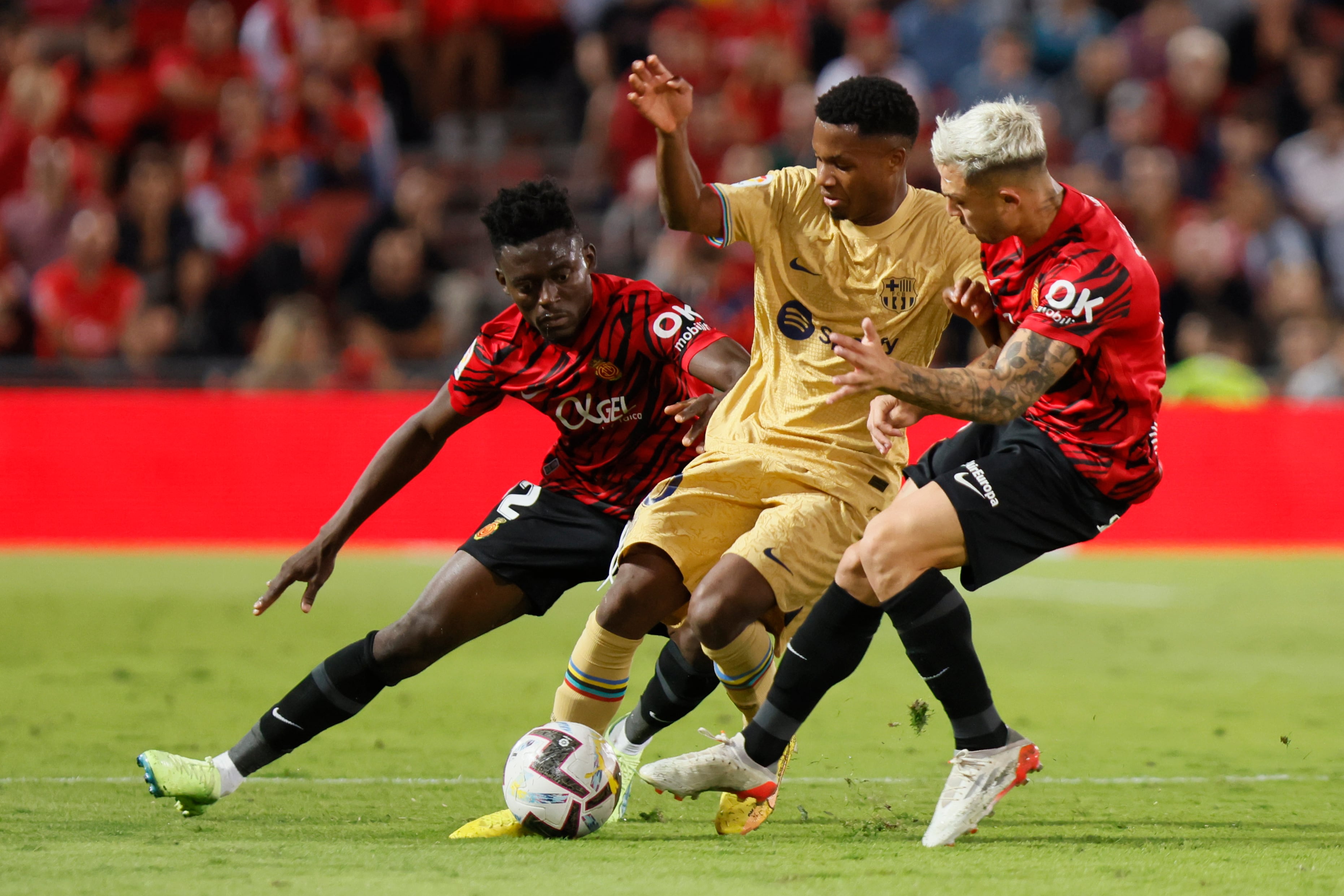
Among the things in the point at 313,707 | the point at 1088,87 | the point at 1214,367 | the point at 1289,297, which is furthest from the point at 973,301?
the point at 1088,87

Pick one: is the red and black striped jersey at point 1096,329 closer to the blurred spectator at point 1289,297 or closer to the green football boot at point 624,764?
the green football boot at point 624,764

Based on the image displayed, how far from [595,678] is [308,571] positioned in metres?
0.98

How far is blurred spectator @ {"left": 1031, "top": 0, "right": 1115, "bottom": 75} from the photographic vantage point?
594 inches

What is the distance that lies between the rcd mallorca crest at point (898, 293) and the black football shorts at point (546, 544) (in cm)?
114

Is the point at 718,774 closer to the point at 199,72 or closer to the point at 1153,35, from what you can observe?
the point at 199,72

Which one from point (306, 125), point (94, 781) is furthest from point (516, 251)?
point (306, 125)

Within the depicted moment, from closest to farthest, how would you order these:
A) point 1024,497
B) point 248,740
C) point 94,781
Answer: point 1024,497 < point 248,740 < point 94,781

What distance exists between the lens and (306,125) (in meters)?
14.0

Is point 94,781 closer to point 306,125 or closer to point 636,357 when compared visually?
point 636,357

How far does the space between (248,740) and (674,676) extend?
1368mm

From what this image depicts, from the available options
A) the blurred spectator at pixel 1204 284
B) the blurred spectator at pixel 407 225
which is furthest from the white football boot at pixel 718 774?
the blurred spectator at pixel 1204 284

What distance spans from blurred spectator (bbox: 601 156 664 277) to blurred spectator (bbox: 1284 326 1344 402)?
5.07 meters

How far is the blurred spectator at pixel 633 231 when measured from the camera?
1334cm

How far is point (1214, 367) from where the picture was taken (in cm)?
1270
